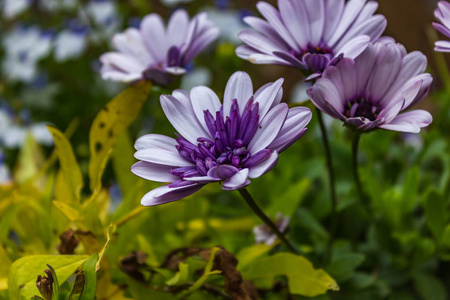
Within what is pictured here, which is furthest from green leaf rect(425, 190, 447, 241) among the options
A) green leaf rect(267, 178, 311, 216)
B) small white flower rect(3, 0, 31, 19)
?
small white flower rect(3, 0, 31, 19)

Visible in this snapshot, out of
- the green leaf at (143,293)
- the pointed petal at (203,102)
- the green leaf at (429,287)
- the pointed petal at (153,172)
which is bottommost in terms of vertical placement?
the green leaf at (429,287)

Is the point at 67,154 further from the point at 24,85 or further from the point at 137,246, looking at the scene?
the point at 24,85

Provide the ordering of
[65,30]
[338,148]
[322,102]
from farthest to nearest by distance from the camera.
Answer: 1. [65,30]
2. [338,148]
3. [322,102]

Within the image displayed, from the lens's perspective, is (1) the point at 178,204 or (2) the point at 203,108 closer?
(2) the point at 203,108

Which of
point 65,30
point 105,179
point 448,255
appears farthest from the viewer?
point 65,30

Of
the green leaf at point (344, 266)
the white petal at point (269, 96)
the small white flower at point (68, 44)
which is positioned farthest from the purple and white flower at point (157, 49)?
the small white flower at point (68, 44)

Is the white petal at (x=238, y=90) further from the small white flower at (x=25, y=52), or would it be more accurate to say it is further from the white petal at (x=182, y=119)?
the small white flower at (x=25, y=52)

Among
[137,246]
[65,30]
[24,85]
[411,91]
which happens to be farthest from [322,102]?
[24,85]
